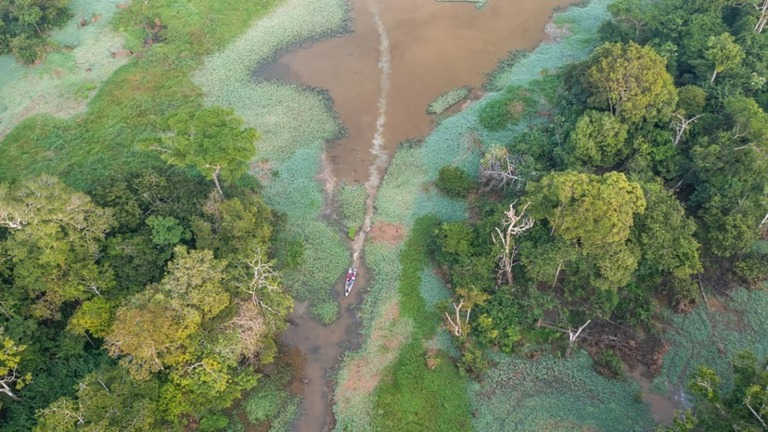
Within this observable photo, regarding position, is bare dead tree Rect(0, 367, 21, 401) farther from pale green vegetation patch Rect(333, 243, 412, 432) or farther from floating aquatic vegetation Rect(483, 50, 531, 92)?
floating aquatic vegetation Rect(483, 50, 531, 92)

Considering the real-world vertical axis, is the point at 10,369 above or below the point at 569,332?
above

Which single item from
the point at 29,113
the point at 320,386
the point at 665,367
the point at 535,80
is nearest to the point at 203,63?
the point at 29,113

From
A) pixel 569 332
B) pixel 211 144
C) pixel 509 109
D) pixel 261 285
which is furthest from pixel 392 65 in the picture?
pixel 569 332

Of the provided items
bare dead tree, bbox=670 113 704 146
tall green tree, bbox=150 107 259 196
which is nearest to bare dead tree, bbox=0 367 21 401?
tall green tree, bbox=150 107 259 196

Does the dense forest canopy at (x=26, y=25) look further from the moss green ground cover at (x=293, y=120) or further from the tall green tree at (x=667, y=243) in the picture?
the tall green tree at (x=667, y=243)

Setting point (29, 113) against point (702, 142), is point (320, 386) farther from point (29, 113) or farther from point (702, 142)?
point (29, 113)

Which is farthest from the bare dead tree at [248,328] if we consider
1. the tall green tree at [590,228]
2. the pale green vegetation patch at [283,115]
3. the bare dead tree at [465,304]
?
the pale green vegetation patch at [283,115]

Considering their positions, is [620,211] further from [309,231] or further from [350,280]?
[309,231]
